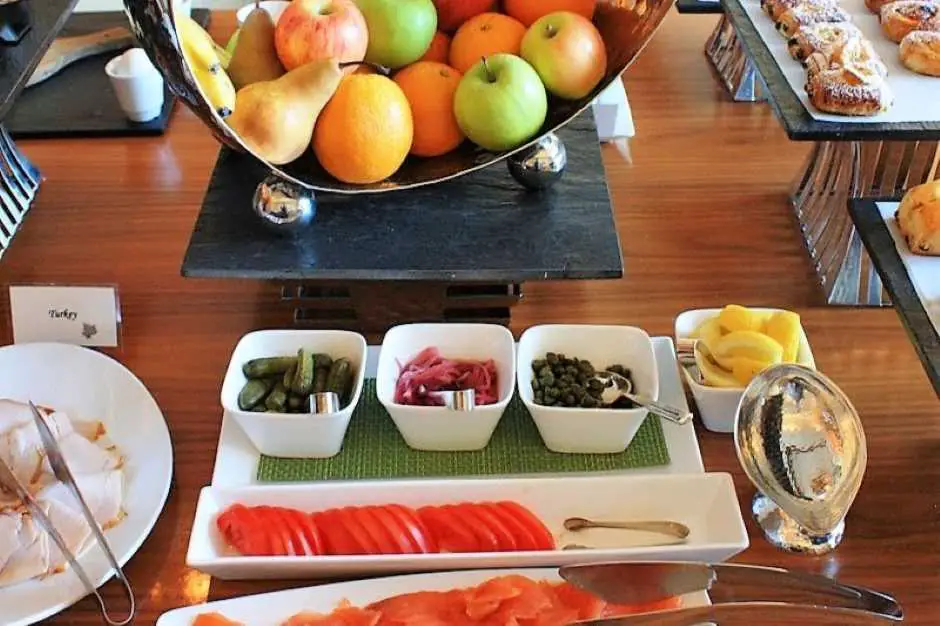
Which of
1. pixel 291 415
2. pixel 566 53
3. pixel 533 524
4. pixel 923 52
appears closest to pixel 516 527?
pixel 533 524

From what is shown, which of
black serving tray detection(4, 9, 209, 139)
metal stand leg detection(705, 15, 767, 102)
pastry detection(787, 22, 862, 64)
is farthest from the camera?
metal stand leg detection(705, 15, 767, 102)

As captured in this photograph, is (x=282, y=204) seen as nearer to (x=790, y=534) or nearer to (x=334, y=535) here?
(x=334, y=535)

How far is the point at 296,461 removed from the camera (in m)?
0.84

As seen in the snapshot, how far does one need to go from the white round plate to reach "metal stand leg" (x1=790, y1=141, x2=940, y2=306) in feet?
2.51

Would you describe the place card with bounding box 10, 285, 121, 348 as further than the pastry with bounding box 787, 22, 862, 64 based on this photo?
No

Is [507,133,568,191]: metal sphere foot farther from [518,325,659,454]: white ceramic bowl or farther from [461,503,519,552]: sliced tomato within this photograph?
[461,503,519,552]: sliced tomato

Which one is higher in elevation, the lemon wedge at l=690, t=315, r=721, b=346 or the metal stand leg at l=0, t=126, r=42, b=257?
the lemon wedge at l=690, t=315, r=721, b=346

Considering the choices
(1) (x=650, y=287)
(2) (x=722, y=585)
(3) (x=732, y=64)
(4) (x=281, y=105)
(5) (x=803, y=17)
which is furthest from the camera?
(3) (x=732, y=64)

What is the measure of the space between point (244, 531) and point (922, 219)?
741mm

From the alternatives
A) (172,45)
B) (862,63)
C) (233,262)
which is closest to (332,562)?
(233,262)

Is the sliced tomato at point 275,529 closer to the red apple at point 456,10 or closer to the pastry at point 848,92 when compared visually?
the red apple at point 456,10

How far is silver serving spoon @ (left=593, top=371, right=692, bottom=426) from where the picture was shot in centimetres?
81

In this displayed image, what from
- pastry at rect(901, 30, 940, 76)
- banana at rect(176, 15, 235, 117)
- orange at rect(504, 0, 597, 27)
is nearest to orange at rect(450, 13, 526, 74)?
orange at rect(504, 0, 597, 27)

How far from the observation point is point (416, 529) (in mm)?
750
